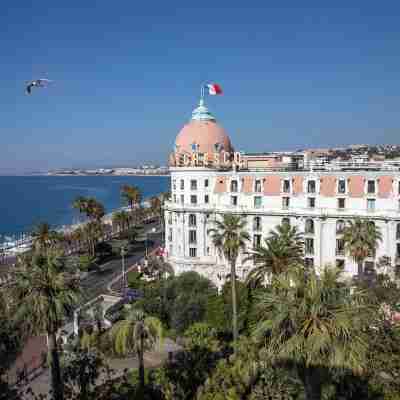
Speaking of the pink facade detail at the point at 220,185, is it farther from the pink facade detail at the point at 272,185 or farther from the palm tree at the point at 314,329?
the palm tree at the point at 314,329

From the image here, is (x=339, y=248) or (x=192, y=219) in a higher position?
(x=192, y=219)

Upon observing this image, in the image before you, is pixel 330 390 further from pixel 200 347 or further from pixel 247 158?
pixel 247 158

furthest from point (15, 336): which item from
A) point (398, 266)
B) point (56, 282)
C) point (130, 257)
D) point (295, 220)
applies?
point (130, 257)

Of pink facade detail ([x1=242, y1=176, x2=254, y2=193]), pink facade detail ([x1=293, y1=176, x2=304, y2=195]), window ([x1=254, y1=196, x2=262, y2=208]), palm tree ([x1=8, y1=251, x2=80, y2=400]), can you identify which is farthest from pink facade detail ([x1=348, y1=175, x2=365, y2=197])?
palm tree ([x1=8, y1=251, x2=80, y2=400])

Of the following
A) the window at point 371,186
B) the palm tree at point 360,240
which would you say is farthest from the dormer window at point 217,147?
the palm tree at point 360,240

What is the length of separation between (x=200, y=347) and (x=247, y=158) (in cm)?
4913

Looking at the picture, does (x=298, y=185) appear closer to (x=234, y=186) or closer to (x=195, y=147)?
(x=234, y=186)

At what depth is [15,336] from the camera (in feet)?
93.5

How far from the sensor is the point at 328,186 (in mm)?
60344

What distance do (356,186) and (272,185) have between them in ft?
41.9

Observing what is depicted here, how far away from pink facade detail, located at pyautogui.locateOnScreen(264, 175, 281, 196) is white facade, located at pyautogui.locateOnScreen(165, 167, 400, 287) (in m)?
0.23

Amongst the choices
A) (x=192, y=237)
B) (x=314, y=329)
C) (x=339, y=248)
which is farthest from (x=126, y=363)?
(x=339, y=248)

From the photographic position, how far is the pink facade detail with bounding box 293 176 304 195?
61.8 metres

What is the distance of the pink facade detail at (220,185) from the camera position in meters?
67.5
